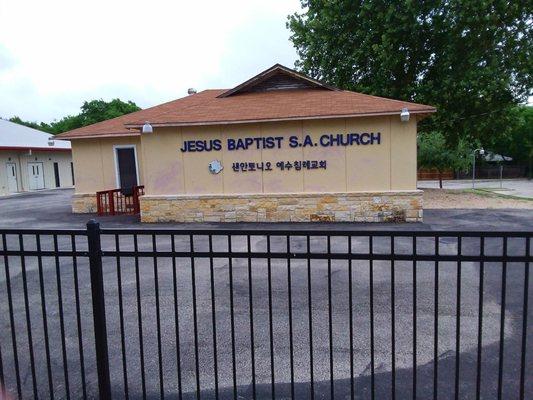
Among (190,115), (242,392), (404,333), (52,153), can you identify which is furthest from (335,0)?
(52,153)

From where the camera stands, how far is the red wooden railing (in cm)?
1645

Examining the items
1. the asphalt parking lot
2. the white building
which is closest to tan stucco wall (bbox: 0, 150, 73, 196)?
the white building

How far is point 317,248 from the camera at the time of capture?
9.99 meters

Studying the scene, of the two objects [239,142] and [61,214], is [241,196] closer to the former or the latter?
[239,142]

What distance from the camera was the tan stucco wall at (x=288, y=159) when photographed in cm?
1338

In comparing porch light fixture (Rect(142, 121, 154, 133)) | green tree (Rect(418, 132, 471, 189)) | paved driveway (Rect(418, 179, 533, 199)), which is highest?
porch light fixture (Rect(142, 121, 154, 133))

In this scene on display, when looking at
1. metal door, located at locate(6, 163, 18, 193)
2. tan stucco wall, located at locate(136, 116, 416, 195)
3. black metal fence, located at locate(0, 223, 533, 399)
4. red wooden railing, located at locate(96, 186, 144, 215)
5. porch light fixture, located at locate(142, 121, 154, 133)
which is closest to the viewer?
black metal fence, located at locate(0, 223, 533, 399)

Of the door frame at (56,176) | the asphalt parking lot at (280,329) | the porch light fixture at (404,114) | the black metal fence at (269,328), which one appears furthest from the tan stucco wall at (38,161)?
the porch light fixture at (404,114)

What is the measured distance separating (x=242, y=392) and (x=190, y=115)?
11843mm

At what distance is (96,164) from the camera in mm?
17859

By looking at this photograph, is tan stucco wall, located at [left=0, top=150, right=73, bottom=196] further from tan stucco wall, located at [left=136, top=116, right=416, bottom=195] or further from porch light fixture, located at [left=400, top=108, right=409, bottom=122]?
porch light fixture, located at [left=400, top=108, right=409, bottom=122]

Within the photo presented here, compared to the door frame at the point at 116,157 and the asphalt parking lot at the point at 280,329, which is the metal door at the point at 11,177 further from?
the asphalt parking lot at the point at 280,329

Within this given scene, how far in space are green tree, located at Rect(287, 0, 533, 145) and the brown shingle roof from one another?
6340 millimetres

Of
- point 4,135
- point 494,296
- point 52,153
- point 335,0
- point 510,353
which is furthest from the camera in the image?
point 52,153
